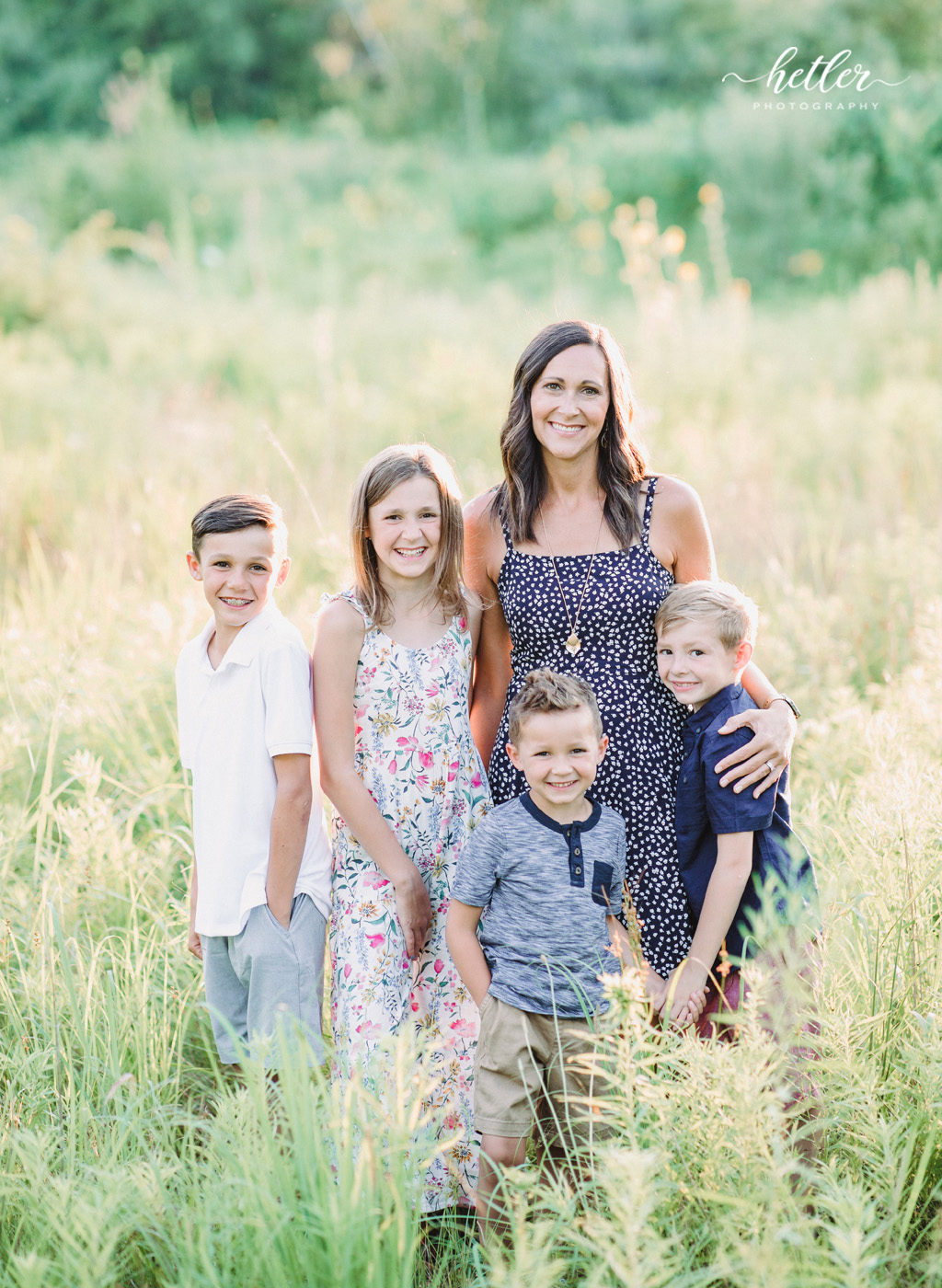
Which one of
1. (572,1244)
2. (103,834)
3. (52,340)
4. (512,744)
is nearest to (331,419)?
(52,340)

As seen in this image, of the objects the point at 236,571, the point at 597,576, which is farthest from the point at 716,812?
the point at 236,571

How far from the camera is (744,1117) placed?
175 cm

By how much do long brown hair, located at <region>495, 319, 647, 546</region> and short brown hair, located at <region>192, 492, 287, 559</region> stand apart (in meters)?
0.65

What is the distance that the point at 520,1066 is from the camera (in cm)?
231

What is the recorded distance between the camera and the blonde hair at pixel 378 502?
2633mm

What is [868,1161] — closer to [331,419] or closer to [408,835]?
[408,835]

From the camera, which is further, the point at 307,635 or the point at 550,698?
the point at 307,635

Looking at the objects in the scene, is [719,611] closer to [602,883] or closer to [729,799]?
[729,799]

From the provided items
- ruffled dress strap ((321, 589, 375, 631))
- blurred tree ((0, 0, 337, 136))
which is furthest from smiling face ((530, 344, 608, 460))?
blurred tree ((0, 0, 337, 136))

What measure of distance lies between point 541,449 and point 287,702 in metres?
0.98

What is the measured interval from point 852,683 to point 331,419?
11.8 feet

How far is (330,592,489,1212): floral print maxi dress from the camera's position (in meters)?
2.57

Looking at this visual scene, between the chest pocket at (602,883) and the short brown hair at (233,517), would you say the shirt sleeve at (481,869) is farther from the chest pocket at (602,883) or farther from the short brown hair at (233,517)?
the short brown hair at (233,517)

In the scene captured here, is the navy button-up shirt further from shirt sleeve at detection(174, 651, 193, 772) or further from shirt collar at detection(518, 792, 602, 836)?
shirt sleeve at detection(174, 651, 193, 772)
